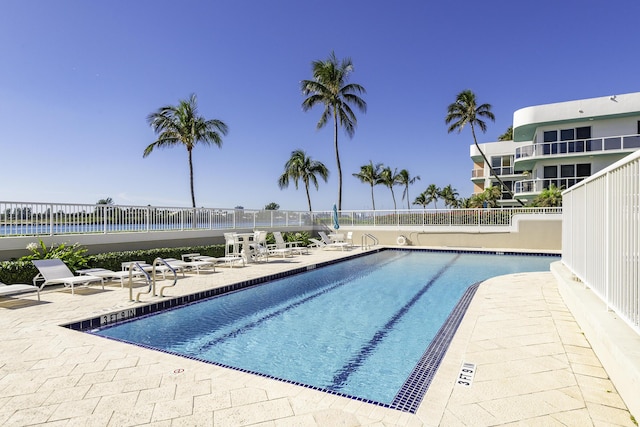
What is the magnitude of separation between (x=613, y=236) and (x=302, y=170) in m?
28.3

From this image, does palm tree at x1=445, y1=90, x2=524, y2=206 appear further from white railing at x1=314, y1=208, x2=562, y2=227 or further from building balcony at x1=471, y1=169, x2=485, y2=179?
white railing at x1=314, y1=208, x2=562, y2=227

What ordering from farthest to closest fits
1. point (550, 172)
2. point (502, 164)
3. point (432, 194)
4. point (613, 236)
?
point (432, 194) < point (502, 164) < point (550, 172) < point (613, 236)

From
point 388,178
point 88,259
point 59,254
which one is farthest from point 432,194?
point 59,254

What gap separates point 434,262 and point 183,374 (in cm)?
1179

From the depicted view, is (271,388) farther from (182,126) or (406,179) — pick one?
(406,179)

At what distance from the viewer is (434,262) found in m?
13.8

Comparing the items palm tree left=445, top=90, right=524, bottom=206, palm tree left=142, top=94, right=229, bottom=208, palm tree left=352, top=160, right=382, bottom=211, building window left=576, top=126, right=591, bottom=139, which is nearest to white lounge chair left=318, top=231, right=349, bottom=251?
palm tree left=142, top=94, right=229, bottom=208

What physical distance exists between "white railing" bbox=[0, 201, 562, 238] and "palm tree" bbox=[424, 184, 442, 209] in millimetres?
49825

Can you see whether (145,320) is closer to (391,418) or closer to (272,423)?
(272,423)

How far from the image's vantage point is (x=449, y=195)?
6525cm

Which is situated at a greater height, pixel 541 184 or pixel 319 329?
pixel 541 184

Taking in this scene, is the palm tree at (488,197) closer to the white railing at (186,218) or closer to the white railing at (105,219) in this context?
the white railing at (186,218)

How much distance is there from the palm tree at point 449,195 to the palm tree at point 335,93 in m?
44.9

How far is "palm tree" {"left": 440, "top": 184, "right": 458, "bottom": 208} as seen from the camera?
212 feet
